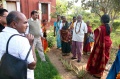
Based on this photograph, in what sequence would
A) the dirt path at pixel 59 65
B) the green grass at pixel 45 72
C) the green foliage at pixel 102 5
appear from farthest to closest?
the green foliage at pixel 102 5, the dirt path at pixel 59 65, the green grass at pixel 45 72

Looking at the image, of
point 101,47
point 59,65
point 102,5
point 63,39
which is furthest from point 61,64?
point 102,5

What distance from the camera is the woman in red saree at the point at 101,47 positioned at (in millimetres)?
4457

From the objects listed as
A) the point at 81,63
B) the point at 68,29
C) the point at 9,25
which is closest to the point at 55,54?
the point at 68,29

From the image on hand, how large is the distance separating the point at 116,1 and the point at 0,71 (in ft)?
22.9

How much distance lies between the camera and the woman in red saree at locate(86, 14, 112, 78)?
14.6ft

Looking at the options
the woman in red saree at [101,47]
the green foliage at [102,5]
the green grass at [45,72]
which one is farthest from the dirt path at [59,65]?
the green foliage at [102,5]

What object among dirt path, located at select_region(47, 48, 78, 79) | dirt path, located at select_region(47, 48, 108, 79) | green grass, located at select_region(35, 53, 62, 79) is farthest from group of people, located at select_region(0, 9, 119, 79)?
dirt path, located at select_region(47, 48, 78, 79)

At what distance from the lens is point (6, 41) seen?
1.71 metres

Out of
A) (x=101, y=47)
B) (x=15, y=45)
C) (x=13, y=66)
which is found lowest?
(x=101, y=47)

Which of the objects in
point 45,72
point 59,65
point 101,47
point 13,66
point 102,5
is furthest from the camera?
point 102,5

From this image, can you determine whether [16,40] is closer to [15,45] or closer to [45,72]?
[15,45]

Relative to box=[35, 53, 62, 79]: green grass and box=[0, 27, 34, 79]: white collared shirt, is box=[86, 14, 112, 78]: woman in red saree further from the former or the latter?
box=[0, 27, 34, 79]: white collared shirt

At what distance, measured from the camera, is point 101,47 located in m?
4.57

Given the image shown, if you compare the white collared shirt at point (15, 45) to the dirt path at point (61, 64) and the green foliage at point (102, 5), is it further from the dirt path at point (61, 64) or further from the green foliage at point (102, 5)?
the green foliage at point (102, 5)
